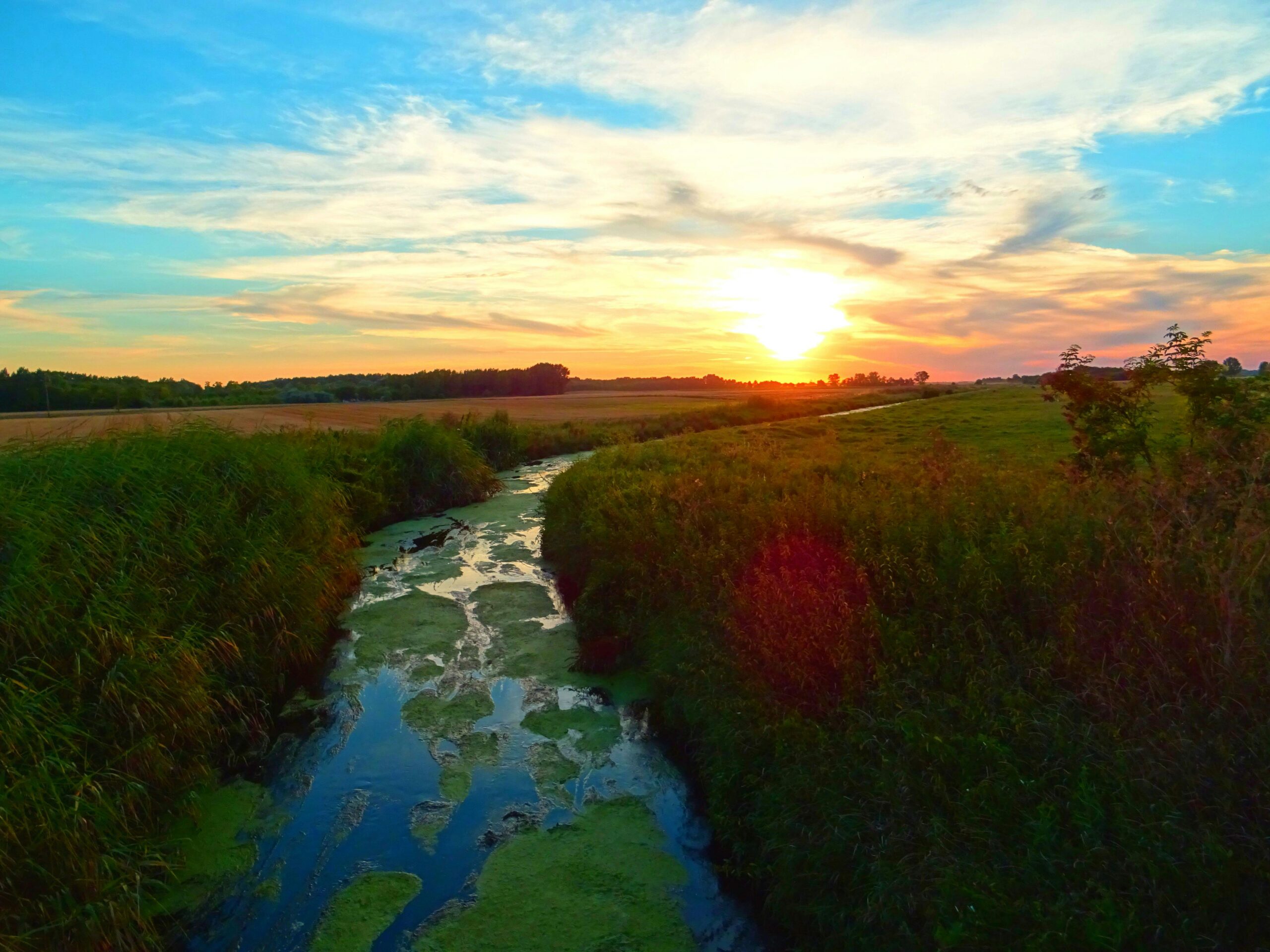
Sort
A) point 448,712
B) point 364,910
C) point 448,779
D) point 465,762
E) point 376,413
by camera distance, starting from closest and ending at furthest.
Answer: point 364,910, point 448,779, point 465,762, point 448,712, point 376,413

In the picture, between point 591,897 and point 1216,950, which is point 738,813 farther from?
point 1216,950

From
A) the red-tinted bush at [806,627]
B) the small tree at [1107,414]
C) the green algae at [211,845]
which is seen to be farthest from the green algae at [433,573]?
the small tree at [1107,414]

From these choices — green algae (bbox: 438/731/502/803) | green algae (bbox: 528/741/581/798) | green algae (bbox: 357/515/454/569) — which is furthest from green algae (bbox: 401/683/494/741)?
green algae (bbox: 357/515/454/569)

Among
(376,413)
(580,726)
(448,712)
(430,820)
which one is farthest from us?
(376,413)

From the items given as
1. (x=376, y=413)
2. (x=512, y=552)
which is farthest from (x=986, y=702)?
(x=376, y=413)

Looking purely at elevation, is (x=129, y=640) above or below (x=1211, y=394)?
below

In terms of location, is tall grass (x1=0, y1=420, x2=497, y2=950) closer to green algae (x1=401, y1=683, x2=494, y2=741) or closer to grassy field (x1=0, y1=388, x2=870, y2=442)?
green algae (x1=401, y1=683, x2=494, y2=741)

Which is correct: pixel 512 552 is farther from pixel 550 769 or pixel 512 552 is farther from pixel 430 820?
pixel 430 820
